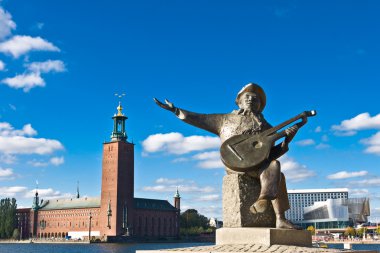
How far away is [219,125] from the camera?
800 centimetres

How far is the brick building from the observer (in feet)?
326

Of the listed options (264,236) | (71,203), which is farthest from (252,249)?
(71,203)

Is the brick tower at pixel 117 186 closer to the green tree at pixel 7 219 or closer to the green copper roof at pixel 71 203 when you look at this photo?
the green copper roof at pixel 71 203

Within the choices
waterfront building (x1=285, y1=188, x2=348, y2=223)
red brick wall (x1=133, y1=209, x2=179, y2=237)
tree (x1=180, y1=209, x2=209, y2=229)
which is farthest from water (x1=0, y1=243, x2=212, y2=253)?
waterfront building (x1=285, y1=188, x2=348, y2=223)

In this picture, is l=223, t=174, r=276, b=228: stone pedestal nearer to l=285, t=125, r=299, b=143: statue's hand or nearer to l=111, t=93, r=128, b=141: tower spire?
l=285, t=125, r=299, b=143: statue's hand

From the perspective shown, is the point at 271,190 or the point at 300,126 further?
the point at 300,126

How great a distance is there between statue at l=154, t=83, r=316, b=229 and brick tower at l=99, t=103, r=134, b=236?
301ft

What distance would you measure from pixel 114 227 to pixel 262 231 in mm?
93135

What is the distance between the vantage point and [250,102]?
7.98m

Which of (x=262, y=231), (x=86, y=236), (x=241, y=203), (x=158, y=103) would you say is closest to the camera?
(x=262, y=231)

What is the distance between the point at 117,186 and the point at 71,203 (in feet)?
83.7

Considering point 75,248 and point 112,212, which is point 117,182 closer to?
point 112,212

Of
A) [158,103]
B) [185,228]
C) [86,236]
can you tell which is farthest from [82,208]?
[158,103]

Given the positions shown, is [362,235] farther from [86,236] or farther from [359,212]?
[86,236]
